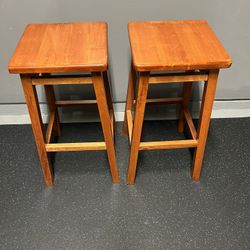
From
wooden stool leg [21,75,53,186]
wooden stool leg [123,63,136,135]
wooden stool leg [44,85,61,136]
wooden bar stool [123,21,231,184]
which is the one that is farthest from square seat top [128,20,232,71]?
wooden stool leg [44,85,61,136]

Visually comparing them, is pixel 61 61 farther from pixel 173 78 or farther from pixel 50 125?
pixel 50 125

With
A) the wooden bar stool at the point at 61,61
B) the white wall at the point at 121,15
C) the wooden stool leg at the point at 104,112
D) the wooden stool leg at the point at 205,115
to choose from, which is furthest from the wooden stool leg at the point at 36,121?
the wooden stool leg at the point at 205,115

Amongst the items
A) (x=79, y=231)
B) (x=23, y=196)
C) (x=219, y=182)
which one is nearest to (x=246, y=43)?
(x=219, y=182)

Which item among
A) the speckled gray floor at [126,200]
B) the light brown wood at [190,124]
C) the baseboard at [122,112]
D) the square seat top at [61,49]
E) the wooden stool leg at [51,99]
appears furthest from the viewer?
the baseboard at [122,112]

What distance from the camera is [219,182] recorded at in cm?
136

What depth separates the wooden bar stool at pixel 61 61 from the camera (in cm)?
95

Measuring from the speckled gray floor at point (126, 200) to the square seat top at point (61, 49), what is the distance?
60 centimetres

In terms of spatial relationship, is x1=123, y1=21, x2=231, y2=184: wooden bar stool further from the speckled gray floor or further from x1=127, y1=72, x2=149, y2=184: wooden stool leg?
the speckled gray floor

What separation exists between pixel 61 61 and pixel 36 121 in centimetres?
28

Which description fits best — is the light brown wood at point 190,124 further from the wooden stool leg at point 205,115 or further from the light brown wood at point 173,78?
the light brown wood at point 173,78

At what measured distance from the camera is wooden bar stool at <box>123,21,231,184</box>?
96cm

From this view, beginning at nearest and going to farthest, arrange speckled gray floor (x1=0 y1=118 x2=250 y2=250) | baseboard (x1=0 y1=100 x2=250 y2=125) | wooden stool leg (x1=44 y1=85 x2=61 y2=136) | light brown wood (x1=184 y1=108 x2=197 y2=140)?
speckled gray floor (x1=0 y1=118 x2=250 y2=250), light brown wood (x1=184 y1=108 x2=197 y2=140), wooden stool leg (x1=44 y1=85 x2=61 y2=136), baseboard (x1=0 y1=100 x2=250 y2=125)

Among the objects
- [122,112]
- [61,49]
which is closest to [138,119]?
[61,49]

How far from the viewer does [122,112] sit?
169cm
